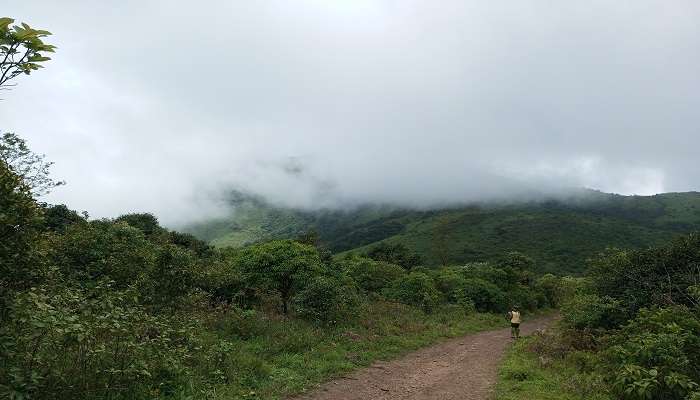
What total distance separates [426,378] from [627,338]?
6182 millimetres

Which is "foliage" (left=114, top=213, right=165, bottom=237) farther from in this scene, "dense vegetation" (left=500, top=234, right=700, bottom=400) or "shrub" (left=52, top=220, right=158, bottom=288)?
"dense vegetation" (left=500, top=234, right=700, bottom=400)

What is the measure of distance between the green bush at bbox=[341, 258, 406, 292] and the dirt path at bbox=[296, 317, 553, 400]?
1466 centimetres

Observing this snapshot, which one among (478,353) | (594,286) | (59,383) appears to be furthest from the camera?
(594,286)

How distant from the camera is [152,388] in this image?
25.8 feet

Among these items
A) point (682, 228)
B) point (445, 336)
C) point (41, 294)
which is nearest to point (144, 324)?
point (41, 294)

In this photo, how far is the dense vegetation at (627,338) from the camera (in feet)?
28.4

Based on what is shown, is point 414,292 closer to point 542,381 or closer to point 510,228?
point 542,381

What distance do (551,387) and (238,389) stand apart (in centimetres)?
831

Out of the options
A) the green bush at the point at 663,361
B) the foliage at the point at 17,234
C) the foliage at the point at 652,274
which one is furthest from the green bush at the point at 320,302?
the foliage at the point at 17,234

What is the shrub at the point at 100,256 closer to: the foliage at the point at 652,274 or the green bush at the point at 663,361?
the green bush at the point at 663,361

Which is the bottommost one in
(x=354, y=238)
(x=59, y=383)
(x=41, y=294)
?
(x=354, y=238)

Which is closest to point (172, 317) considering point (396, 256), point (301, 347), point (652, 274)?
point (301, 347)

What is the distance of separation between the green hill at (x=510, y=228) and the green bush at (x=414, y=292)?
6761 centimetres

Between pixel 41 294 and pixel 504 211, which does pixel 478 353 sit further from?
pixel 504 211
